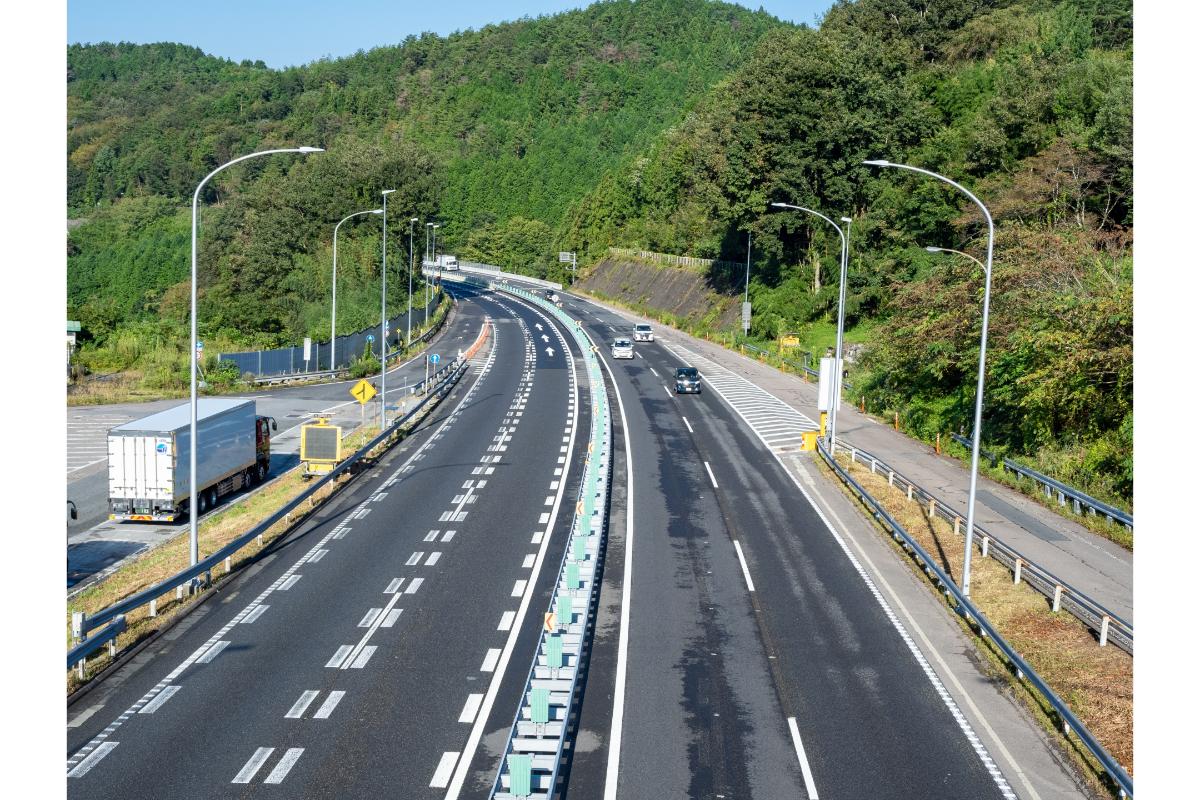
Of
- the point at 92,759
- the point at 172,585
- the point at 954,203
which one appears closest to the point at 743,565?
the point at 172,585

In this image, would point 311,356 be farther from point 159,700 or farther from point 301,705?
point 301,705

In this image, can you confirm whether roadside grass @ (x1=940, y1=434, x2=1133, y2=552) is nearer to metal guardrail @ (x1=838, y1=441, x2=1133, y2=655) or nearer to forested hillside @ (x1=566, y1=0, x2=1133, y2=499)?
forested hillside @ (x1=566, y1=0, x2=1133, y2=499)

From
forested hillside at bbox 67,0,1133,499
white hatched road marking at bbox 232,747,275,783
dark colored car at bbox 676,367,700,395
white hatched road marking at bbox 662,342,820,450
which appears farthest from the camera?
dark colored car at bbox 676,367,700,395

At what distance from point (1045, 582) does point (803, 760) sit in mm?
11155

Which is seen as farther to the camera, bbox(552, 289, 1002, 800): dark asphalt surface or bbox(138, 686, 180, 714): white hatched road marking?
bbox(138, 686, 180, 714): white hatched road marking

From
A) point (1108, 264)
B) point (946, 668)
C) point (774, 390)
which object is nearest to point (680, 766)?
point (946, 668)

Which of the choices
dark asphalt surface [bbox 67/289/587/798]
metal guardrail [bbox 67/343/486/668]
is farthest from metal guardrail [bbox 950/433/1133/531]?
metal guardrail [bbox 67/343/486/668]

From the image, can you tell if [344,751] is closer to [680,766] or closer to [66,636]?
[680,766]

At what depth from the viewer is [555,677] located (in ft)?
60.0

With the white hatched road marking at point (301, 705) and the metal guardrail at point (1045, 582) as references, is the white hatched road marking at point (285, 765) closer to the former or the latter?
the white hatched road marking at point (301, 705)

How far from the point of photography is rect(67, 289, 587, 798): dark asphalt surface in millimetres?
15578

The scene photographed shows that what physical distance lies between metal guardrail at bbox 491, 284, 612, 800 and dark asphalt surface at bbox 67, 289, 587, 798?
2.31ft

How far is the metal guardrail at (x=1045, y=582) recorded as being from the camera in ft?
70.7

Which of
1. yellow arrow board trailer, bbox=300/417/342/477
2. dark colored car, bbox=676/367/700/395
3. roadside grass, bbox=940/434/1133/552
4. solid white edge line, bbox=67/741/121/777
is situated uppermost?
dark colored car, bbox=676/367/700/395
